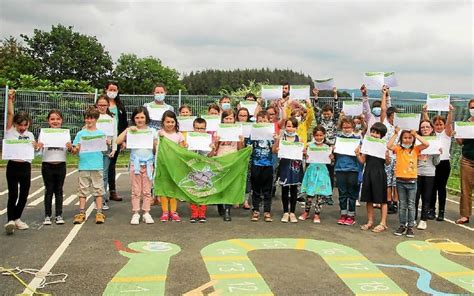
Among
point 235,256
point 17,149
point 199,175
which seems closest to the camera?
point 235,256

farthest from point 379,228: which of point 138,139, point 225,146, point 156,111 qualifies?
point 156,111

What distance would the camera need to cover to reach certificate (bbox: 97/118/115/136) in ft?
27.1

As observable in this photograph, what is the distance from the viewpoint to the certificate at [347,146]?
8.02 meters

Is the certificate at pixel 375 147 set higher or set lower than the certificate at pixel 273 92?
lower

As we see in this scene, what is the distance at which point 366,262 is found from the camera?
605 centimetres

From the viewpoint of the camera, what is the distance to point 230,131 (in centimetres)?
833

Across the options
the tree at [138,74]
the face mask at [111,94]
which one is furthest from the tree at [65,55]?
the face mask at [111,94]

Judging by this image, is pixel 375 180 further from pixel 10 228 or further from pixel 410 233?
pixel 10 228

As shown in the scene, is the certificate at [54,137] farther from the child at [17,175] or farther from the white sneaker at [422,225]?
the white sneaker at [422,225]

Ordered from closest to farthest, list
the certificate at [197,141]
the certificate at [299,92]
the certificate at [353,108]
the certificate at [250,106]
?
1. the certificate at [197,141]
2. the certificate at [353,108]
3. the certificate at [299,92]
4. the certificate at [250,106]

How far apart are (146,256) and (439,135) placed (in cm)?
549

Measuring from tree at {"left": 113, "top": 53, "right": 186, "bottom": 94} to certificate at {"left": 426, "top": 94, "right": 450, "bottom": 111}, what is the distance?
52733 mm

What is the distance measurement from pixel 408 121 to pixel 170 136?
12.7ft

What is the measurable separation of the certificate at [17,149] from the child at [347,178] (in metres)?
4.80
